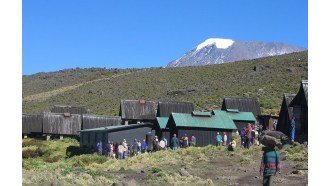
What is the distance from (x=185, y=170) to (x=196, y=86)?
62335 mm

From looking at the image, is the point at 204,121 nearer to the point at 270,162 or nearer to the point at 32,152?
the point at 32,152

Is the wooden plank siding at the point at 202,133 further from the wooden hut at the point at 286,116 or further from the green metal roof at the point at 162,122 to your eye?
the green metal roof at the point at 162,122

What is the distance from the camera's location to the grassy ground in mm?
15758

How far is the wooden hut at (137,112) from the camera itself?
2007 inches

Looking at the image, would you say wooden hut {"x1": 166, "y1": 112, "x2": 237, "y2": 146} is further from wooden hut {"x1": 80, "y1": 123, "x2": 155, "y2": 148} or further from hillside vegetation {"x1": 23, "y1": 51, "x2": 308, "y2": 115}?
hillside vegetation {"x1": 23, "y1": 51, "x2": 308, "y2": 115}

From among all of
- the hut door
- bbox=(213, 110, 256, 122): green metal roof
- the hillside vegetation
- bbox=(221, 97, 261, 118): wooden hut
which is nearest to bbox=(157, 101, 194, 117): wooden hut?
bbox=(221, 97, 261, 118): wooden hut

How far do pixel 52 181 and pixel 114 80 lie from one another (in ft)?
279

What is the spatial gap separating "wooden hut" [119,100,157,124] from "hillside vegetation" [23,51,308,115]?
28.0 feet

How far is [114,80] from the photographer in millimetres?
99500

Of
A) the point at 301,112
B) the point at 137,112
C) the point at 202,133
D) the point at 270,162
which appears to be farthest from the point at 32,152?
the point at 270,162

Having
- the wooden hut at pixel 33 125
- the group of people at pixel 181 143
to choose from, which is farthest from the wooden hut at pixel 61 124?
the group of people at pixel 181 143
